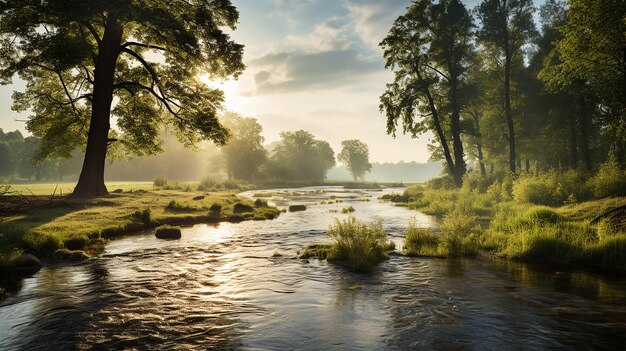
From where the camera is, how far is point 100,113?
27141 millimetres

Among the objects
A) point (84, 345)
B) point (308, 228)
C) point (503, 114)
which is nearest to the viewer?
point (84, 345)

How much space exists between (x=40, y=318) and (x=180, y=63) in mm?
24526

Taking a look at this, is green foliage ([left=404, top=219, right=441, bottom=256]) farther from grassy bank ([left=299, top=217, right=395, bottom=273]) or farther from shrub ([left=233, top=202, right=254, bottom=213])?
shrub ([left=233, top=202, right=254, bottom=213])

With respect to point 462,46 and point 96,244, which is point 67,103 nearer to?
point 96,244

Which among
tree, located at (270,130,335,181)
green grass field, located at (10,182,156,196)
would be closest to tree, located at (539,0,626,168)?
green grass field, located at (10,182,156,196)

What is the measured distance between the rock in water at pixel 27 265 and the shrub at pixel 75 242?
272 cm

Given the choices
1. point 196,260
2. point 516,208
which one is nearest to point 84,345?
point 196,260

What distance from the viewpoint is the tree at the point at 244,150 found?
3720 inches

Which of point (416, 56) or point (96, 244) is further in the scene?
point (416, 56)

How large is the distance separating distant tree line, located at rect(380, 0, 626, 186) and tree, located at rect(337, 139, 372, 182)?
109 metres

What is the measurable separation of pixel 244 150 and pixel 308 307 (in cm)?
8855

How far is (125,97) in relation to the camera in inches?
1255

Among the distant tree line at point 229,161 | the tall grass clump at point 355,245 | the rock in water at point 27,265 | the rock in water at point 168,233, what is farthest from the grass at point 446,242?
the distant tree line at point 229,161

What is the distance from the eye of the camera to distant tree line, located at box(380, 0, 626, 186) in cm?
2811
